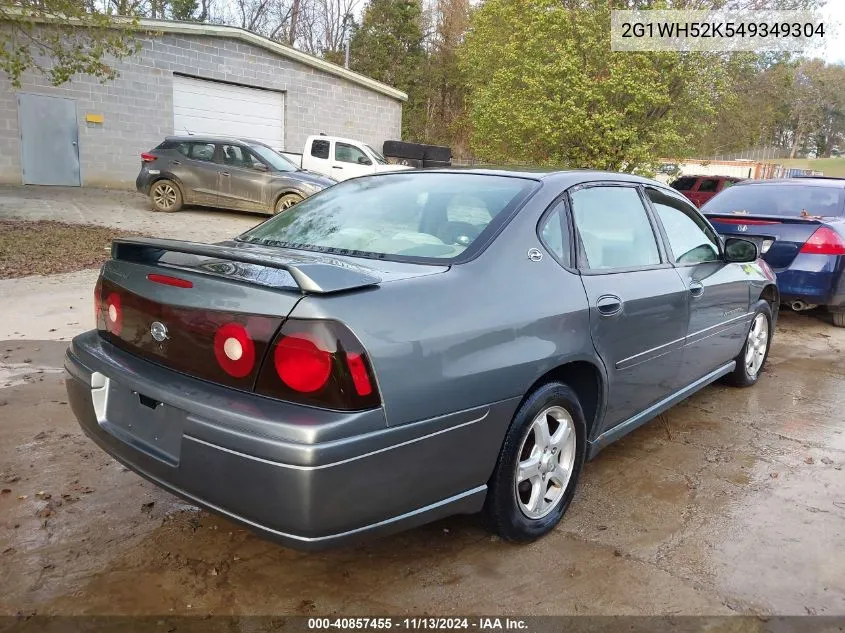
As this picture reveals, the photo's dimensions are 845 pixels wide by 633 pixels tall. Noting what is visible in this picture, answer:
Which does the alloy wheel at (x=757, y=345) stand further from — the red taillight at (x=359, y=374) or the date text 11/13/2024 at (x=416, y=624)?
the red taillight at (x=359, y=374)

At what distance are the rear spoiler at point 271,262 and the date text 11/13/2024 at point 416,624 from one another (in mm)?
1141

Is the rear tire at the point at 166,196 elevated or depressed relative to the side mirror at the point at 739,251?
depressed

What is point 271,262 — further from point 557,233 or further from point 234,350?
point 557,233

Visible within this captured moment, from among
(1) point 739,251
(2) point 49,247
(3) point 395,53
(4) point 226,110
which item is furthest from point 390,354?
(3) point 395,53

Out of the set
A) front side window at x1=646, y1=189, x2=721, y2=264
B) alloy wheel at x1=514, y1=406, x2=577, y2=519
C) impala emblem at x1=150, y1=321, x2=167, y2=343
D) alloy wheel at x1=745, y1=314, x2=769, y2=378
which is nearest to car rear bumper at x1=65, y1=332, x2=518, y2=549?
impala emblem at x1=150, y1=321, x2=167, y2=343

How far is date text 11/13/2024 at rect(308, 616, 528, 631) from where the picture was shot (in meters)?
2.23

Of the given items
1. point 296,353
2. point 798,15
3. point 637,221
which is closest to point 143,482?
point 296,353

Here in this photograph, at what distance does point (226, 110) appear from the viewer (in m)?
17.4

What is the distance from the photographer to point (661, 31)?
16750mm

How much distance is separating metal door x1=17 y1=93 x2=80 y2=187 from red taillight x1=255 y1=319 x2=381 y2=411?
16269 millimetres

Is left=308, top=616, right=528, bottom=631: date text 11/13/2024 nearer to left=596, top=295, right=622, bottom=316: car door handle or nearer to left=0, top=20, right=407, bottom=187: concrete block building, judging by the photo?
left=596, top=295, right=622, bottom=316: car door handle

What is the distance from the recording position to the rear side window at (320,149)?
15.6m

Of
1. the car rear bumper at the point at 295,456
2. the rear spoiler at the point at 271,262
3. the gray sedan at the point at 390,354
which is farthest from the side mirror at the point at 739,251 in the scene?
the rear spoiler at the point at 271,262

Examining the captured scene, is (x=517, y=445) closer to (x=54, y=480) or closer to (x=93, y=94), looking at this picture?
(x=54, y=480)
